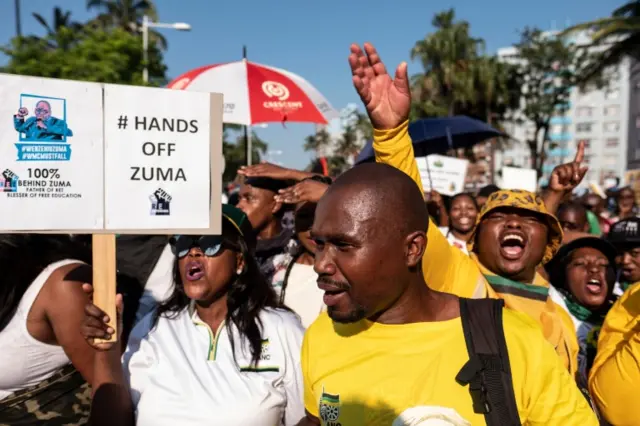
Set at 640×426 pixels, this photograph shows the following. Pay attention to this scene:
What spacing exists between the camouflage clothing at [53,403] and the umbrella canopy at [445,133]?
14.2 feet

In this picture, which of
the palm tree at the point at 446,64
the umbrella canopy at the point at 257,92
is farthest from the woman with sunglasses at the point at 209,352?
the palm tree at the point at 446,64

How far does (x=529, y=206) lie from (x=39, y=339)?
7.56 feet

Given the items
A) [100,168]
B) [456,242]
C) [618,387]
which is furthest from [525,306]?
[456,242]

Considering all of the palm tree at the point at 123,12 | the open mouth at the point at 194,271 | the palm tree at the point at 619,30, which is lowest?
the open mouth at the point at 194,271

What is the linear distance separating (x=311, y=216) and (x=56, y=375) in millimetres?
1620

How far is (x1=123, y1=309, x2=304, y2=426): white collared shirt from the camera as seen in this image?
249 cm

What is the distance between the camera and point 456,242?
19.1 feet

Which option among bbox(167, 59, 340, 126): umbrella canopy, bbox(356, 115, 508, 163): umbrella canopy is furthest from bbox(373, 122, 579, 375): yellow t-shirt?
bbox(356, 115, 508, 163): umbrella canopy

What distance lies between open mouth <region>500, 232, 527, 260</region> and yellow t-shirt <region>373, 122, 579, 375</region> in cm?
24

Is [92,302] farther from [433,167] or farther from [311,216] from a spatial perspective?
[433,167]

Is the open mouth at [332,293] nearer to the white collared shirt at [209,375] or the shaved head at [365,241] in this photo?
the shaved head at [365,241]

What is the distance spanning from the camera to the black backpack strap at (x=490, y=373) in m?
1.70

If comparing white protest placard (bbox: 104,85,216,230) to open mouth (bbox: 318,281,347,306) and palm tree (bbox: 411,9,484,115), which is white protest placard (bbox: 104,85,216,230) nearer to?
open mouth (bbox: 318,281,347,306)

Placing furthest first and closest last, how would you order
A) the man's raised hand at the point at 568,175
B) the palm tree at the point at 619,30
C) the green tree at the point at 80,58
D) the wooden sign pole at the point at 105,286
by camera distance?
1. the palm tree at the point at 619,30
2. the green tree at the point at 80,58
3. the man's raised hand at the point at 568,175
4. the wooden sign pole at the point at 105,286
